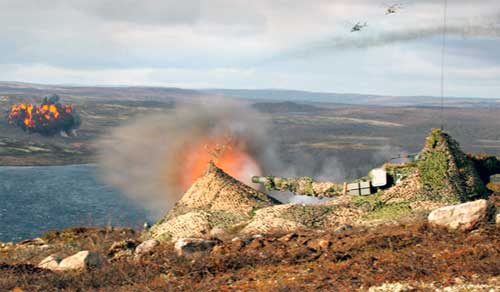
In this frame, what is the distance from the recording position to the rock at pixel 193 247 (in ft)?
66.3

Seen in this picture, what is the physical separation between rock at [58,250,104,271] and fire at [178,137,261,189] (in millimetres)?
24163

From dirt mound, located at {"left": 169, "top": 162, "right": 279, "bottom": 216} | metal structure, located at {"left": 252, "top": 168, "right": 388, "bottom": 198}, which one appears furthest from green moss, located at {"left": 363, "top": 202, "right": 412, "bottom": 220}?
dirt mound, located at {"left": 169, "top": 162, "right": 279, "bottom": 216}

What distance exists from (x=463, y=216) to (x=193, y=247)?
854 centimetres

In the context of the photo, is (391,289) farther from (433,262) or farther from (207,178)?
(207,178)

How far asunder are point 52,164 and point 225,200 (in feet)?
467

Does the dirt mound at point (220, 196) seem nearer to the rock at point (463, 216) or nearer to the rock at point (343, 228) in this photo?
the rock at point (343, 228)

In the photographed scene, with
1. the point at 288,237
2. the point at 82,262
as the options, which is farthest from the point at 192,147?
the point at 82,262

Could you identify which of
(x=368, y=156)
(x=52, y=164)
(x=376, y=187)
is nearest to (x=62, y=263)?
(x=376, y=187)

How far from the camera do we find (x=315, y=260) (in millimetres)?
18625

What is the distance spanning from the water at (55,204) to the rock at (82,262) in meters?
38.6

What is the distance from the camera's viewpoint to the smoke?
47.2 metres

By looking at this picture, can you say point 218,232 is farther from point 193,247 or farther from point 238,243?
point 193,247

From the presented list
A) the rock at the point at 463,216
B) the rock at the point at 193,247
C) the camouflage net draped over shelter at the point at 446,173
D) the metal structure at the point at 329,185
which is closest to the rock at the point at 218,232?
the rock at the point at 193,247

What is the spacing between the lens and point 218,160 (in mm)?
45844
